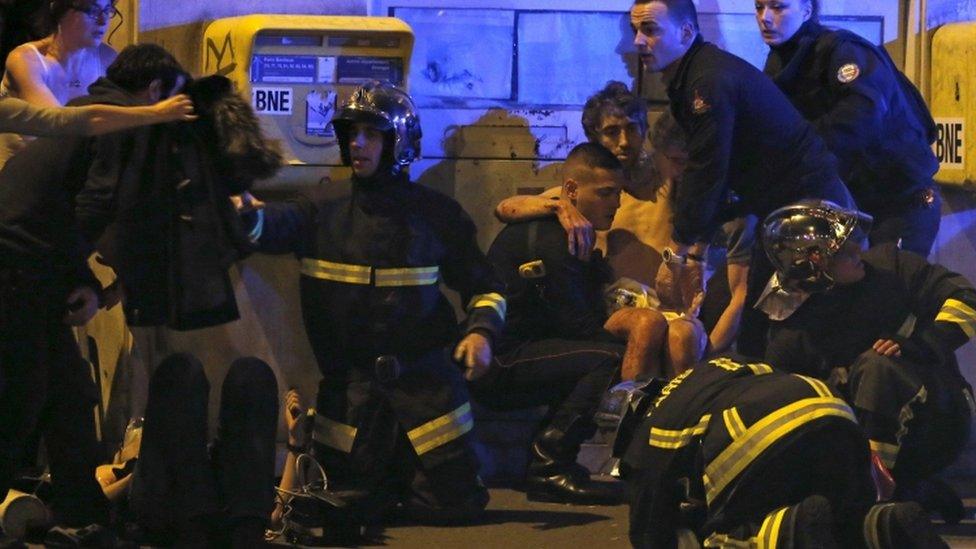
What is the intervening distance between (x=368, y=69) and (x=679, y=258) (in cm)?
150

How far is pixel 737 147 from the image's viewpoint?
24.2ft

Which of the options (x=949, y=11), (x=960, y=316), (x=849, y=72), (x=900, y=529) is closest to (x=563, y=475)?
(x=960, y=316)

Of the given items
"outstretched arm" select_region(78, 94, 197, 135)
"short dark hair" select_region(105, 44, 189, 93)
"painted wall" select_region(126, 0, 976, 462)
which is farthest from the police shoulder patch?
"outstretched arm" select_region(78, 94, 197, 135)

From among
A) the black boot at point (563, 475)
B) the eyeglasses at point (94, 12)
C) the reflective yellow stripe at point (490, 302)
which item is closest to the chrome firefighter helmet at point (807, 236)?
the reflective yellow stripe at point (490, 302)

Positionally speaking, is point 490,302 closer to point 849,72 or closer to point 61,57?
point 849,72

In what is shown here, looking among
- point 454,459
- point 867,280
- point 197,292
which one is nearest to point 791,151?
point 867,280

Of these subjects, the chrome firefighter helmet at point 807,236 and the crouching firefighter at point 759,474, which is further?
the chrome firefighter helmet at point 807,236

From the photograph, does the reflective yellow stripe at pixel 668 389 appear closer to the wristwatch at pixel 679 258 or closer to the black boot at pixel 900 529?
the black boot at pixel 900 529

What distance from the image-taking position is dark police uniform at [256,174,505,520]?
7.12 m

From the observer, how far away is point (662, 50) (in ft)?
24.0

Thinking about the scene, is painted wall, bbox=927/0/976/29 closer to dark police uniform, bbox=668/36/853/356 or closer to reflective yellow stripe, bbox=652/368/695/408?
dark police uniform, bbox=668/36/853/356

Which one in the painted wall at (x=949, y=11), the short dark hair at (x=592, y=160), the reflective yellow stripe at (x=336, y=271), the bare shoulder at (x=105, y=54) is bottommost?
the reflective yellow stripe at (x=336, y=271)

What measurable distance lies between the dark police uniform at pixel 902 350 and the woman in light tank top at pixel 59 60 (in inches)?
109

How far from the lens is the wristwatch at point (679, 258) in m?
7.46
